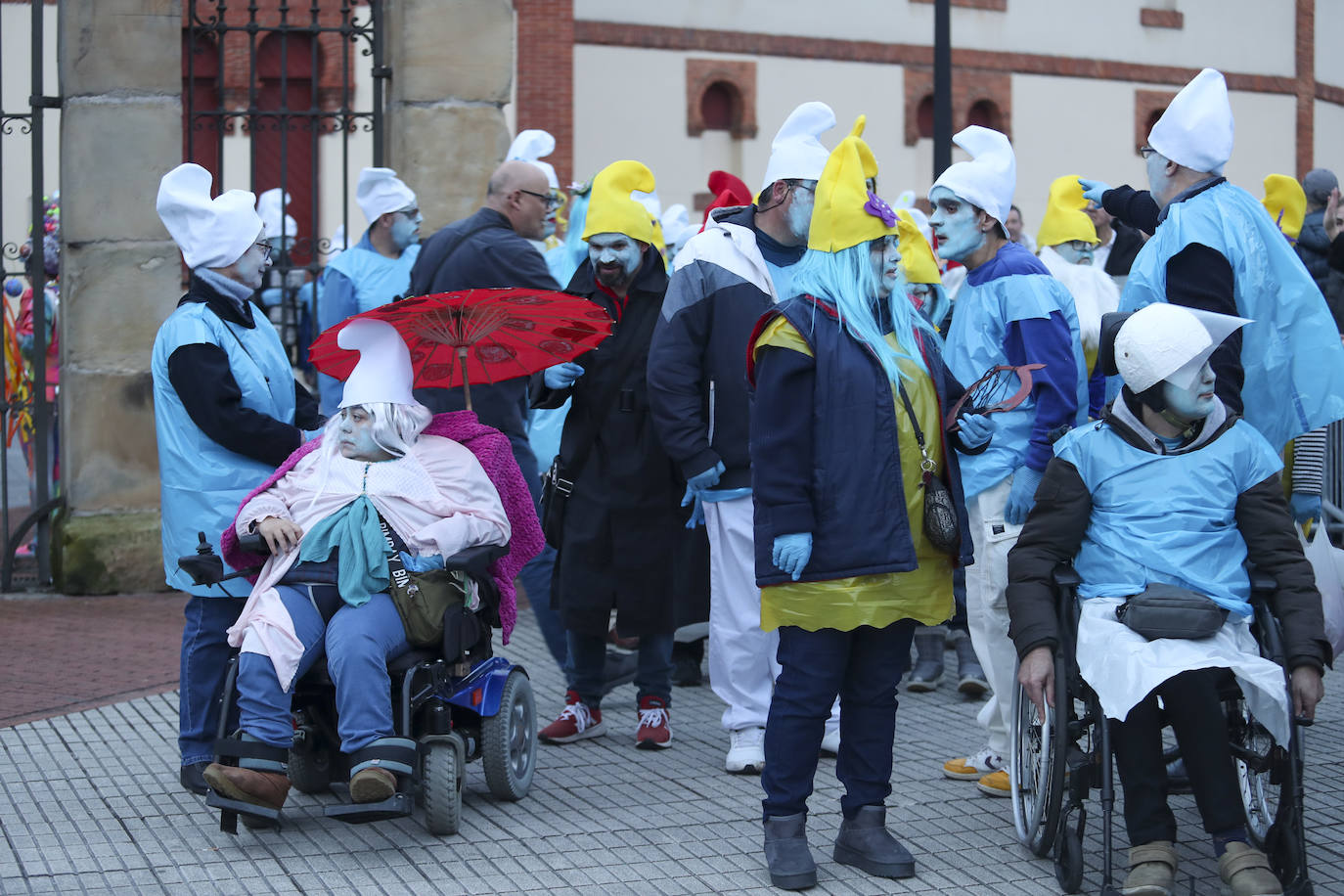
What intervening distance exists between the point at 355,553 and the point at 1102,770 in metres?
2.31

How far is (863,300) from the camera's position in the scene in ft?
16.2

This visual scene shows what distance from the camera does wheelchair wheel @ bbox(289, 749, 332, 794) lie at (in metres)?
5.62

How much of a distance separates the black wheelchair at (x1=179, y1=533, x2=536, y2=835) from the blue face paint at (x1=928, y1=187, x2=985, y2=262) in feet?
5.92

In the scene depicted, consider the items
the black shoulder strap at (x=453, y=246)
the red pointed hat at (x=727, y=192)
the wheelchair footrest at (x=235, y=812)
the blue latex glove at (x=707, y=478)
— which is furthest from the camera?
the black shoulder strap at (x=453, y=246)

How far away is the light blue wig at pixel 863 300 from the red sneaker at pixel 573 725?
90.0 inches

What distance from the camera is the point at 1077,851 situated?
4699 mm

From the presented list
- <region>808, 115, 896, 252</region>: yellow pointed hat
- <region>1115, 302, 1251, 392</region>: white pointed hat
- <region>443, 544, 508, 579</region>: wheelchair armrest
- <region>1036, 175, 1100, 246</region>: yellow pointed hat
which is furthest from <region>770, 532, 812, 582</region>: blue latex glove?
<region>1036, 175, 1100, 246</region>: yellow pointed hat

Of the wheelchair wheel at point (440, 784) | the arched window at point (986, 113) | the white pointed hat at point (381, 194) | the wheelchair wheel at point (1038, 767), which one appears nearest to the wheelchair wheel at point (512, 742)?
the wheelchair wheel at point (440, 784)

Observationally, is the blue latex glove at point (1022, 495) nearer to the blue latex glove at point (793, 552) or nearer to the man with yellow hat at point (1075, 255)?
the blue latex glove at point (793, 552)

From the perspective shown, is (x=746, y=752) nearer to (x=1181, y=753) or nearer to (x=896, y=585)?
(x=896, y=585)

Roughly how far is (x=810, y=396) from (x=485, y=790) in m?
1.92

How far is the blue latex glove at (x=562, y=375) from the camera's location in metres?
6.58

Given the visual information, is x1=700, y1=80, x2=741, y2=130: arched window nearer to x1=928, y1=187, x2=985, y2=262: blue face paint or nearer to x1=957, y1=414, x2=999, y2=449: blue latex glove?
x1=928, y1=187, x2=985, y2=262: blue face paint

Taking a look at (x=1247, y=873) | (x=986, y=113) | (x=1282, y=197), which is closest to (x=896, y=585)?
(x=1247, y=873)
